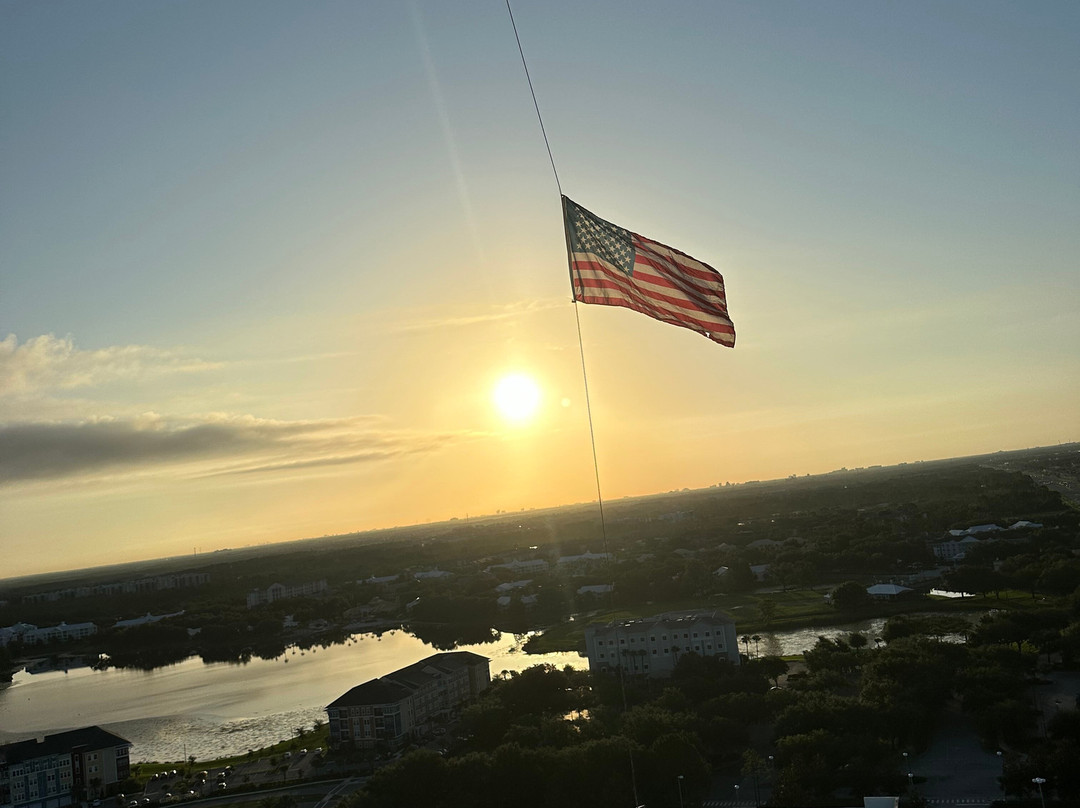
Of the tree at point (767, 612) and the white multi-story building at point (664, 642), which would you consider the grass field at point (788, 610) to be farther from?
the white multi-story building at point (664, 642)

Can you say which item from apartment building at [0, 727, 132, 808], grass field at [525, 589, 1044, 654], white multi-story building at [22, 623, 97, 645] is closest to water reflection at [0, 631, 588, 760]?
grass field at [525, 589, 1044, 654]

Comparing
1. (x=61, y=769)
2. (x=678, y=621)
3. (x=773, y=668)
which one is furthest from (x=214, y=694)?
(x=773, y=668)

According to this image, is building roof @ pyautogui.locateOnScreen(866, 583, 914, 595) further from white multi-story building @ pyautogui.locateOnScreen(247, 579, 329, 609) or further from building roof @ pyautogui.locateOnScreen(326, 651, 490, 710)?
white multi-story building @ pyautogui.locateOnScreen(247, 579, 329, 609)

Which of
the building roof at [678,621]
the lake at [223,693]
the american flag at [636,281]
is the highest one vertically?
the american flag at [636,281]

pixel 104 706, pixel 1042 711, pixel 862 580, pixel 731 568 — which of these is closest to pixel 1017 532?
pixel 862 580

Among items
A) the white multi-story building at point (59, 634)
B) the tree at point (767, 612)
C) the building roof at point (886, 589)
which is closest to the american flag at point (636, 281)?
the tree at point (767, 612)

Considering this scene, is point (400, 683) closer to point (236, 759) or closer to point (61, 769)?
point (236, 759)

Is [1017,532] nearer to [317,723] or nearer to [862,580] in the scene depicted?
[862,580]
